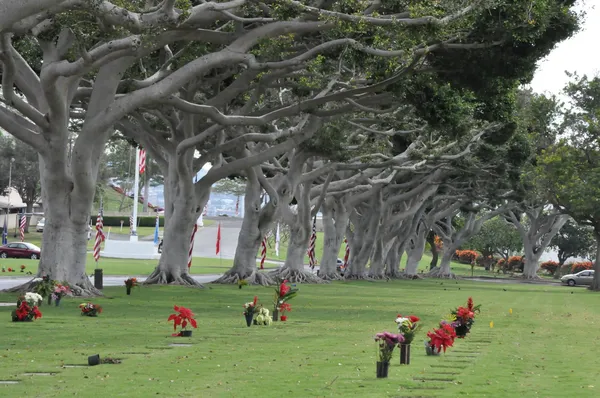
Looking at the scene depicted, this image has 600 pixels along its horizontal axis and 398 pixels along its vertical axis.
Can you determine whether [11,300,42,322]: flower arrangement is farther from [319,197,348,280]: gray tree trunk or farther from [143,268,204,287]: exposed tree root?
[319,197,348,280]: gray tree trunk

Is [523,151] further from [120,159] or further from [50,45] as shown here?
Answer: [120,159]

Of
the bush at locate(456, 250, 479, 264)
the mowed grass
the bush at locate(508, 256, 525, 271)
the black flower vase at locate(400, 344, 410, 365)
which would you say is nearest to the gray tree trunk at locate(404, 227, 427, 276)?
the bush at locate(508, 256, 525, 271)

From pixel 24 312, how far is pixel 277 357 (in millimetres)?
7078

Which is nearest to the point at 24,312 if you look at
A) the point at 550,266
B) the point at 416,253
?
the point at 416,253

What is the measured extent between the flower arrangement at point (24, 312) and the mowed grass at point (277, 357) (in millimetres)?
337

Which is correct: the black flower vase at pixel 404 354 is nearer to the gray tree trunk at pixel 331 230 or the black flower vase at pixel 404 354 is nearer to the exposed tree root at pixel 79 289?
the exposed tree root at pixel 79 289

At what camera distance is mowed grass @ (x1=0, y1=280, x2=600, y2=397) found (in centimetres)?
1241

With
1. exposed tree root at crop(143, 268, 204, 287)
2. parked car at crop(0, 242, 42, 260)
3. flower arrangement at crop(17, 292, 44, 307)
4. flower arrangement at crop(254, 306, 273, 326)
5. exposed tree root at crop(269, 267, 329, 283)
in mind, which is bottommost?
flower arrangement at crop(254, 306, 273, 326)

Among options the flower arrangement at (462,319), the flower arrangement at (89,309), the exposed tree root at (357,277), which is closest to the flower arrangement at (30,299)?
the flower arrangement at (89,309)

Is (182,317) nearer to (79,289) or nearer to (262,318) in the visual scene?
(262,318)

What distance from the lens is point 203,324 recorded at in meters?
22.5

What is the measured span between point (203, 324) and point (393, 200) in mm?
42417

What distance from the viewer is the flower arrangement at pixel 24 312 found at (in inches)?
830

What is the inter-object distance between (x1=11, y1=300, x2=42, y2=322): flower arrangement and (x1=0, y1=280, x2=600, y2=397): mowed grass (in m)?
0.34
